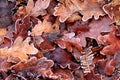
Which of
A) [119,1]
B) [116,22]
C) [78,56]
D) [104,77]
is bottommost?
[104,77]

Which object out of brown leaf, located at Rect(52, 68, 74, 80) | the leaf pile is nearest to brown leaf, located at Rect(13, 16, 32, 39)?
the leaf pile

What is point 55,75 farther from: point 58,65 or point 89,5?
point 89,5

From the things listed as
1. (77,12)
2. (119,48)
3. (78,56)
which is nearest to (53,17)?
(77,12)

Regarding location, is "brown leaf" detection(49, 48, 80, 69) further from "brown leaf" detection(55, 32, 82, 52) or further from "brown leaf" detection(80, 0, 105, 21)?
"brown leaf" detection(80, 0, 105, 21)

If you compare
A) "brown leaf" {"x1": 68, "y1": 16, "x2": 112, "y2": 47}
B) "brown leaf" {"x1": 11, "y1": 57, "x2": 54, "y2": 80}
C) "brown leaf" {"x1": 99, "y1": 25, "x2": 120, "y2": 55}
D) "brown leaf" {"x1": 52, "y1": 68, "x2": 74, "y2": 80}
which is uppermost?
"brown leaf" {"x1": 68, "y1": 16, "x2": 112, "y2": 47}

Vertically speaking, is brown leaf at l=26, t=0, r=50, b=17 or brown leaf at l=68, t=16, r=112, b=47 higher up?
brown leaf at l=26, t=0, r=50, b=17

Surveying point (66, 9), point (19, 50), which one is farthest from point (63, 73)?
point (66, 9)

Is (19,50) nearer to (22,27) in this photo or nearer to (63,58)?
(22,27)
